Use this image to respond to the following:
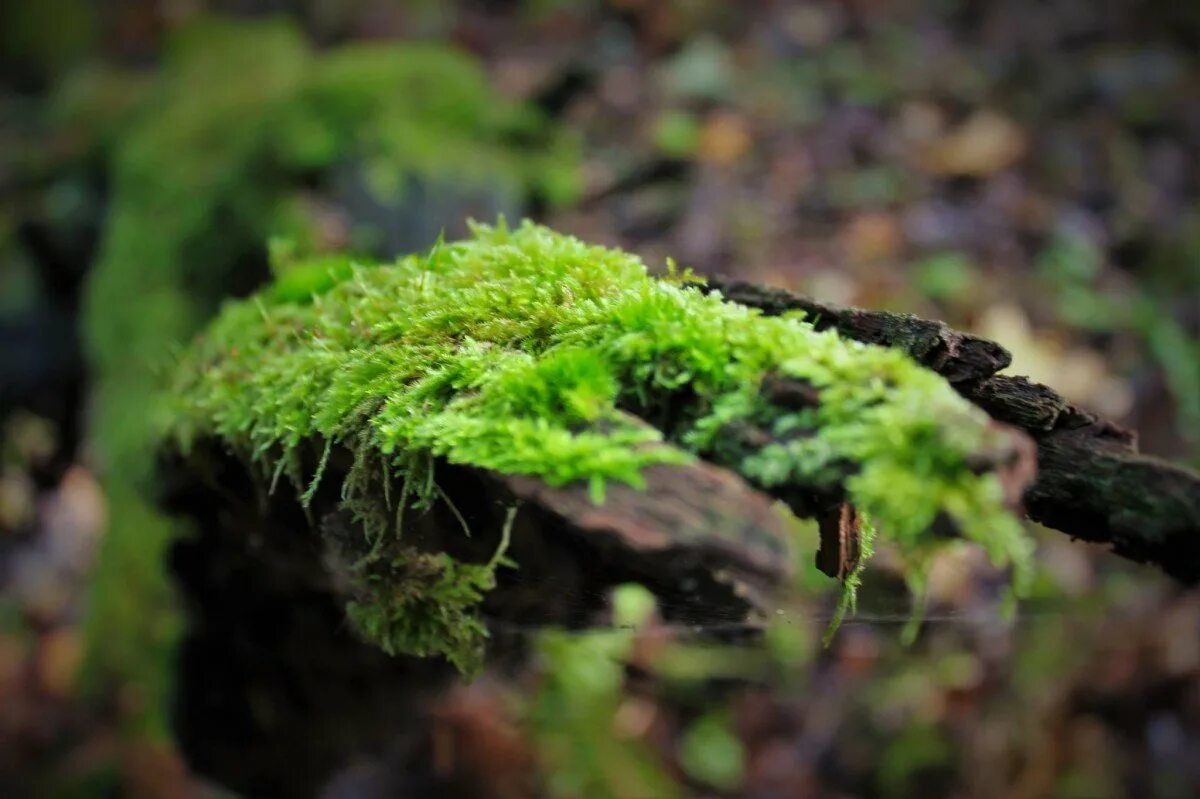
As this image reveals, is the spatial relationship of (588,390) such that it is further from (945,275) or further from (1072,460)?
(945,275)

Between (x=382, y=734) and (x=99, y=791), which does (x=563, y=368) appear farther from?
(x=99, y=791)

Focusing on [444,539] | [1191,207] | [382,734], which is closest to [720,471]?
[444,539]

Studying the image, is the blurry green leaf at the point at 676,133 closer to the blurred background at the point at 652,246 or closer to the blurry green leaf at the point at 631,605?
the blurred background at the point at 652,246

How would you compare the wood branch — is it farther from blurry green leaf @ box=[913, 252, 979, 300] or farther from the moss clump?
blurry green leaf @ box=[913, 252, 979, 300]

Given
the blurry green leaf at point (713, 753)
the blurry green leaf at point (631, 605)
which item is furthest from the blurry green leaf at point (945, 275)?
the blurry green leaf at point (631, 605)

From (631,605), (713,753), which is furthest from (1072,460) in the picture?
(713,753)

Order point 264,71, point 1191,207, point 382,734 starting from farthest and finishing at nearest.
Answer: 1. point 264,71
2. point 1191,207
3. point 382,734
